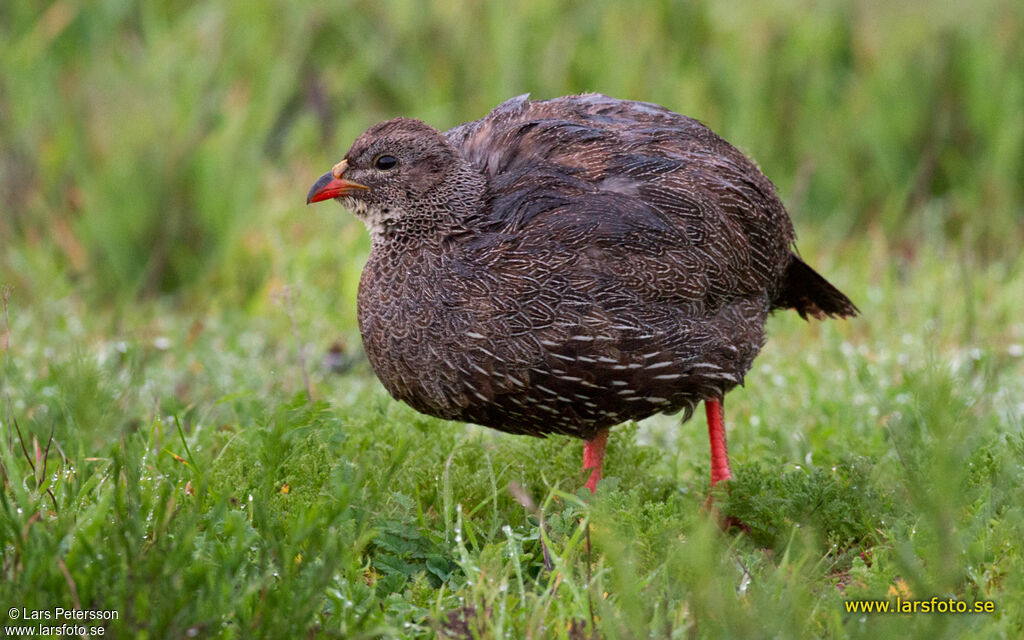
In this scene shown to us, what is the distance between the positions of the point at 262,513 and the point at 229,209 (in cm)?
430

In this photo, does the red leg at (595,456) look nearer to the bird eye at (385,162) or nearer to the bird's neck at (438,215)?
the bird's neck at (438,215)

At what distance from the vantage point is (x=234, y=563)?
277 centimetres

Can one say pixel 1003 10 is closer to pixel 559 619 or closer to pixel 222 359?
pixel 222 359

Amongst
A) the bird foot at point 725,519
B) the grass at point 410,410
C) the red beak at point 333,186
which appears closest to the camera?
the grass at point 410,410

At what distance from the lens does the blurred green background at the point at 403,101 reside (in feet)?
22.6

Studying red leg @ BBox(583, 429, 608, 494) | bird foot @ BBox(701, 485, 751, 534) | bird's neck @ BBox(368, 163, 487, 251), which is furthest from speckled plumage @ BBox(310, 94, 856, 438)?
bird foot @ BBox(701, 485, 751, 534)

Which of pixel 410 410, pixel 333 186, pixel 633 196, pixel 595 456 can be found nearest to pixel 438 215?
pixel 333 186

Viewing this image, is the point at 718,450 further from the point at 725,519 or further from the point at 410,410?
the point at 410,410

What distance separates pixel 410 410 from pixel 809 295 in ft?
5.52

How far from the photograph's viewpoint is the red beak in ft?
13.4

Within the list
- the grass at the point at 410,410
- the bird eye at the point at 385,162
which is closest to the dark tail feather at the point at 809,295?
the grass at the point at 410,410

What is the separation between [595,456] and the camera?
13.7ft

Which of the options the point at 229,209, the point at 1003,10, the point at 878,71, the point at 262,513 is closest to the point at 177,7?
the point at 229,209

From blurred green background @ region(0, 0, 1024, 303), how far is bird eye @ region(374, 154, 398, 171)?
2.83 meters
